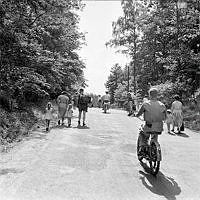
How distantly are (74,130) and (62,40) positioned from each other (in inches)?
343

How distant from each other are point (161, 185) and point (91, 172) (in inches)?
62.5

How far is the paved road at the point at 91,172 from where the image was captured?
576 cm

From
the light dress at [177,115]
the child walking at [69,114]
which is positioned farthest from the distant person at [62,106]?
the light dress at [177,115]

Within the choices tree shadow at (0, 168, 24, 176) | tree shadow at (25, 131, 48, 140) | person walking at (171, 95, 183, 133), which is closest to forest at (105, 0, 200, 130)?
person walking at (171, 95, 183, 133)

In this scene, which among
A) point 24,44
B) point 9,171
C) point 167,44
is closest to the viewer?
point 9,171

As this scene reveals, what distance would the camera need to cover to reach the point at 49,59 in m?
14.6

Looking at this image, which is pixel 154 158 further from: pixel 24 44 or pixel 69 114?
pixel 69 114

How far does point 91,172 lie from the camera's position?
7047mm

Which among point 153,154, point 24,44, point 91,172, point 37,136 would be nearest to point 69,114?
point 37,136

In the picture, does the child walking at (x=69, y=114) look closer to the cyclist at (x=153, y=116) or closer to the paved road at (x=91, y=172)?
the paved road at (x=91, y=172)

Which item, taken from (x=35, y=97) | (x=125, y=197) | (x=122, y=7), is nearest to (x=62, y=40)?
(x=35, y=97)

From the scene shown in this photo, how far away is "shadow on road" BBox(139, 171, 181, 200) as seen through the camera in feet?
19.6

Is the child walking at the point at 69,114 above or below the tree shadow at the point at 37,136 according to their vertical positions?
above

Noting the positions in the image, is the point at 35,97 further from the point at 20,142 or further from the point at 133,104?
the point at 20,142
